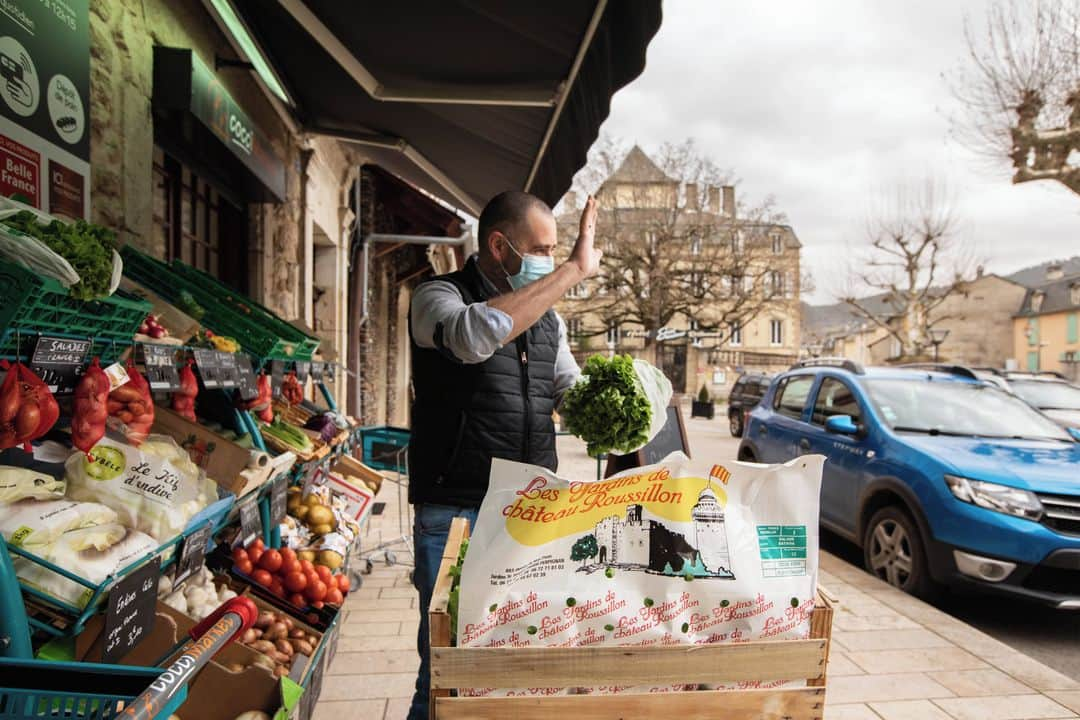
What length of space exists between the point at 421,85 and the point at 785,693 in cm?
393

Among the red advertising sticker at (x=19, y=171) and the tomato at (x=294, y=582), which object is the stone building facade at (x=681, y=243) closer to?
the tomato at (x=294, y=582)

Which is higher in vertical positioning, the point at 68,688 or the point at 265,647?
the point at 68,688

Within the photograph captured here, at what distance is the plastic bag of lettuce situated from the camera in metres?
1.79

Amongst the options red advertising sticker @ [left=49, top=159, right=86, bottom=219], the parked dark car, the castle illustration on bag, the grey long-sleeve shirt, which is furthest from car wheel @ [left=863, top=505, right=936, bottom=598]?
the parked dark car

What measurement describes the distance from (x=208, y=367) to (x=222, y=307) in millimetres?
756

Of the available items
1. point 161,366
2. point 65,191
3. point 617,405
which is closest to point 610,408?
point 617,405

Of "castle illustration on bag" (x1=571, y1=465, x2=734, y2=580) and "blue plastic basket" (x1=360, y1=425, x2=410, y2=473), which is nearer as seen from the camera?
"castle illustration on bag" (x1=571, y1=465, x2=734, y2=580)

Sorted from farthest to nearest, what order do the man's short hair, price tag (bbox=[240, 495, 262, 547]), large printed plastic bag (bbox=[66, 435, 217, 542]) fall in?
price tag (bbox=[240, 495, 262, 547]) < the man's short hair < large printed plastic bag (bbox=[66, 435, 217, 542])

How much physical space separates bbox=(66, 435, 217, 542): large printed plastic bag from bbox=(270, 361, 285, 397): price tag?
145 cm

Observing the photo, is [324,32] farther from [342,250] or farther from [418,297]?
[342,250]

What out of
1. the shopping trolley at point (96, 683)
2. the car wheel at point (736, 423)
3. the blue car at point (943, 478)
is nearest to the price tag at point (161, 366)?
the shopping trolley at point (96, 683)

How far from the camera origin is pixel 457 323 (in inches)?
68.9

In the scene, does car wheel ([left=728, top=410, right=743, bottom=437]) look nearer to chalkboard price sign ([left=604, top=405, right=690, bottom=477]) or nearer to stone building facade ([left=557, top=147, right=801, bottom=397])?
stone building facade ([left=557, top=147, right=801, bottom=397])

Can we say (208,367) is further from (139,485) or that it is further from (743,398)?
(743,398)
